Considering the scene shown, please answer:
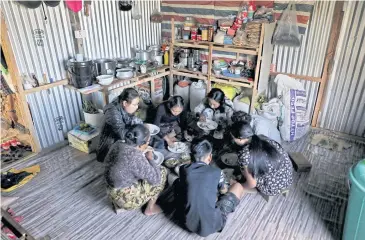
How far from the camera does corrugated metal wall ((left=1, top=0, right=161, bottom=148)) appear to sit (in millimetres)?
3727

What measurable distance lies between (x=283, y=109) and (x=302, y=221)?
7.11 feet

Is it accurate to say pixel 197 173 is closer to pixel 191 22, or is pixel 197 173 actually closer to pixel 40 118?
pixel 40 118

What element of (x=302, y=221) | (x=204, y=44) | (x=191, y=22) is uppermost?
(x=191, y=22)

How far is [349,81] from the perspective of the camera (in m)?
4.43

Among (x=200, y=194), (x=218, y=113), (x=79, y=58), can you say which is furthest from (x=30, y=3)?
(x=200, y=194)

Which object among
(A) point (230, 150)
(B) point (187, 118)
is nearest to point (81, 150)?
(B) point (187, 118)

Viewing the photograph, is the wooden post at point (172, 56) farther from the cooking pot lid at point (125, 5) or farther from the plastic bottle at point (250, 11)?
the plastic bottle at point (250, 11)

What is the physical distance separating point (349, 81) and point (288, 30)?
133cm

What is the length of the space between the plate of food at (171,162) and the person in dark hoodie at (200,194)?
0.92 m

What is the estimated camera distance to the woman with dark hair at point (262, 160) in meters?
2.90

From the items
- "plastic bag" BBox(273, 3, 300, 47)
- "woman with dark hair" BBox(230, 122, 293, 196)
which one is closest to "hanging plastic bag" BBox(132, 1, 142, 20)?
"plastic bag" BBox(273, 3, 300, 47)

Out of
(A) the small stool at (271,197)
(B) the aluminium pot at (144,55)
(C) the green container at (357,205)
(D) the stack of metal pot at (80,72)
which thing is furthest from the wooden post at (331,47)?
(D) the stack of metal pot at (80,72)

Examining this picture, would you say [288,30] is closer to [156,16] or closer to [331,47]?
[331,47]

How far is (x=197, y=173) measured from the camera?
2438 millimetres
